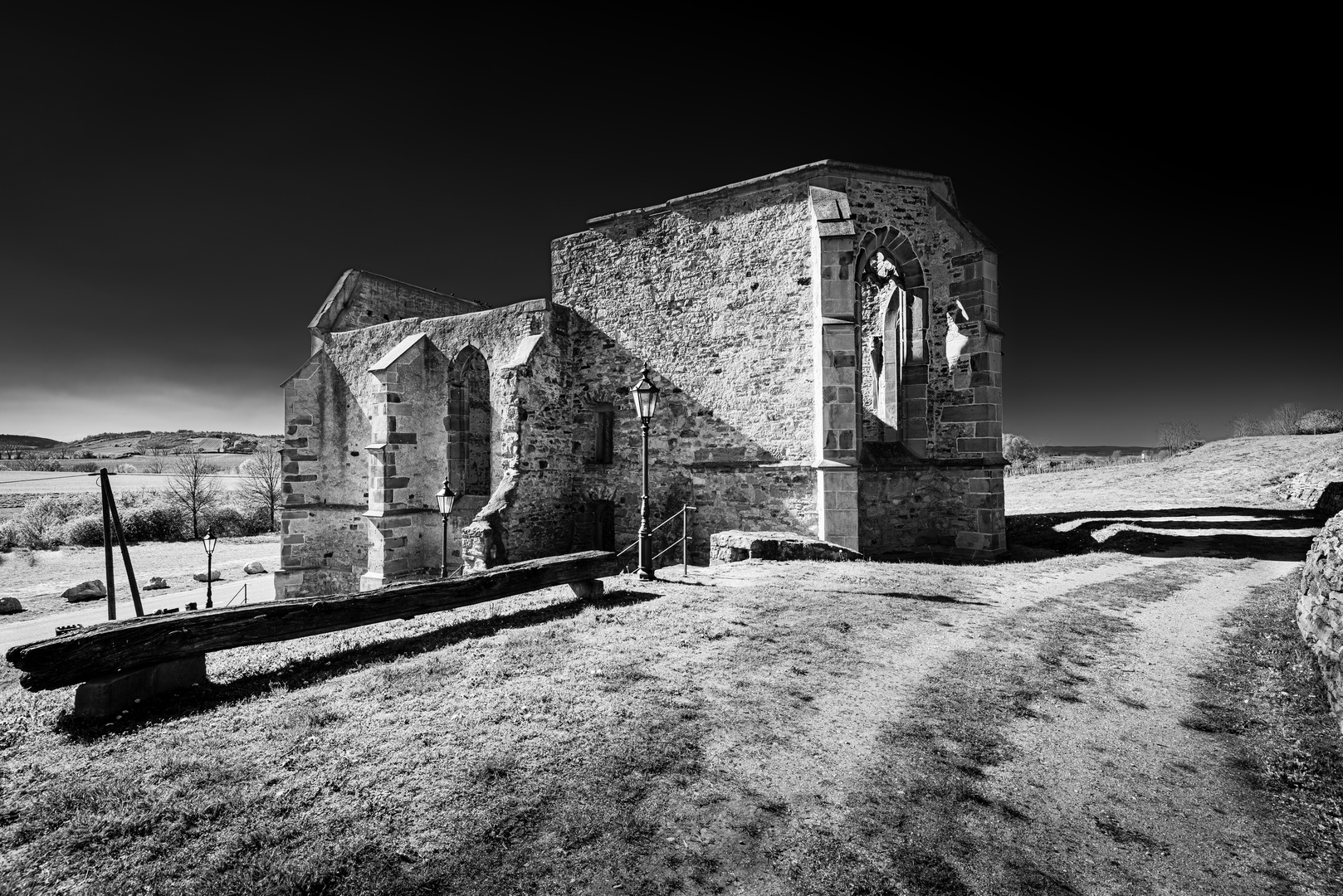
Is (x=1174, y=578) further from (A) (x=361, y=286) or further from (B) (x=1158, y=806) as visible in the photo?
(A) (x=361, y=286)

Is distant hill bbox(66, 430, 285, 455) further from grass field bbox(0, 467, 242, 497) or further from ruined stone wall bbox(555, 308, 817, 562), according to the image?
ruined stone wall bbox(555, 308, 817, 562)

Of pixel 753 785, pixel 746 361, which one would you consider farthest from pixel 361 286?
pixel 753 785

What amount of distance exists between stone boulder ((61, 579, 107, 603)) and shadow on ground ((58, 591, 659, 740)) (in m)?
21.1

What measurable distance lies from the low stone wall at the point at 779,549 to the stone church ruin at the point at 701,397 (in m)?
0.70

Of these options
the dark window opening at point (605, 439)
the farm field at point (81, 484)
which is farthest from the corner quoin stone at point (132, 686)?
the farm field at point (81, 484)

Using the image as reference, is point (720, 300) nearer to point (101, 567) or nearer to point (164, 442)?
point (101, 567)

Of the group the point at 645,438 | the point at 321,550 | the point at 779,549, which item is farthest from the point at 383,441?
the point at 779,549

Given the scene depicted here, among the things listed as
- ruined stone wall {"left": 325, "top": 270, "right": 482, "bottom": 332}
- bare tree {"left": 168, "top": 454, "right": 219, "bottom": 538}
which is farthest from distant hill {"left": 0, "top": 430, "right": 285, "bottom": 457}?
ruined stone wall {"left": 325, "top": 270, "right": 482, "bottom": 332}

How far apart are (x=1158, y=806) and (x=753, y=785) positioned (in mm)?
2362

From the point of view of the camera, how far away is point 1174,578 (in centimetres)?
→ 882

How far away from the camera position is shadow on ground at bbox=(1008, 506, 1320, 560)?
11.0 m

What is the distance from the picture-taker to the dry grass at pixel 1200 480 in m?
17.7

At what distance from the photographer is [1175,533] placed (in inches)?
497

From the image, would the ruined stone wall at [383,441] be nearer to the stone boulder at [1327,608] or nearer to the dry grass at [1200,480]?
the stone boulder at [1327,608]
